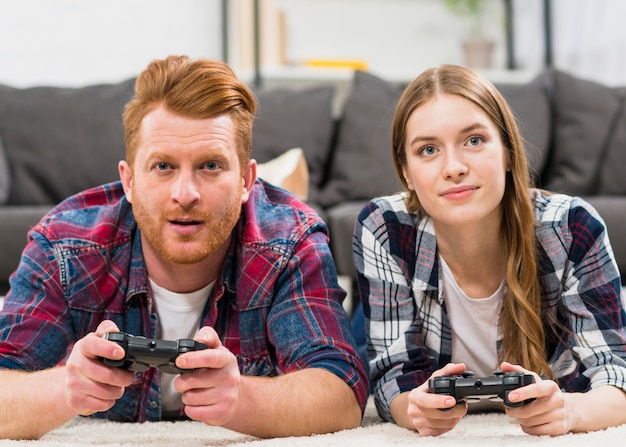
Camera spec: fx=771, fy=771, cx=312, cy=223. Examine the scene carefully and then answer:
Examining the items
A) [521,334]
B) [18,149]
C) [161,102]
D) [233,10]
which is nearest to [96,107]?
[18,149]

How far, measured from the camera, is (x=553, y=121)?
261cm

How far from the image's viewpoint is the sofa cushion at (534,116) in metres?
2.51

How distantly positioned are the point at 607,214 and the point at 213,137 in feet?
3.94

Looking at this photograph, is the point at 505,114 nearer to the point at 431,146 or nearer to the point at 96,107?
the point at 431,146

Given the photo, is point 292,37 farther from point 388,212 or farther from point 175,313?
point 175,313

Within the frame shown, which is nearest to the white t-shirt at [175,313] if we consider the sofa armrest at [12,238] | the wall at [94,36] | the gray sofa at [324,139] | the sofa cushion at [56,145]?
the sofa armrest at [12,238]

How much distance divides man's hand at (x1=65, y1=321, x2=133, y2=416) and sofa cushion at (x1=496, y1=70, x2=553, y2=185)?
5.96 ft

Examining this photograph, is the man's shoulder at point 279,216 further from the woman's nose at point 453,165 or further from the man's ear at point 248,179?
the woman's nose at point 453,165

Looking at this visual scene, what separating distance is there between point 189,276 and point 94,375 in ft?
1.27

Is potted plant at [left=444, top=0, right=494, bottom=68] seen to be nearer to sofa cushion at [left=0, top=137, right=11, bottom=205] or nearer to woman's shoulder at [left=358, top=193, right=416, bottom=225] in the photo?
sofa cushion at [left=0, top=137, right=11, bottom=205]

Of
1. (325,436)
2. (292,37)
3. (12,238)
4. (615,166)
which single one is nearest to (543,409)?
(325,436)

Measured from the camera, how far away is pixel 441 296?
1.32 metres

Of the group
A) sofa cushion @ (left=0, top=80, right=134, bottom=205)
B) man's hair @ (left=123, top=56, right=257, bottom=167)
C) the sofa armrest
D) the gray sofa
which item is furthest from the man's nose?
sofa cushion @ (left=0, top=80, right=134, bottom=205)

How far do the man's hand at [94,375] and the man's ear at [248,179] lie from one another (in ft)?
1.42
